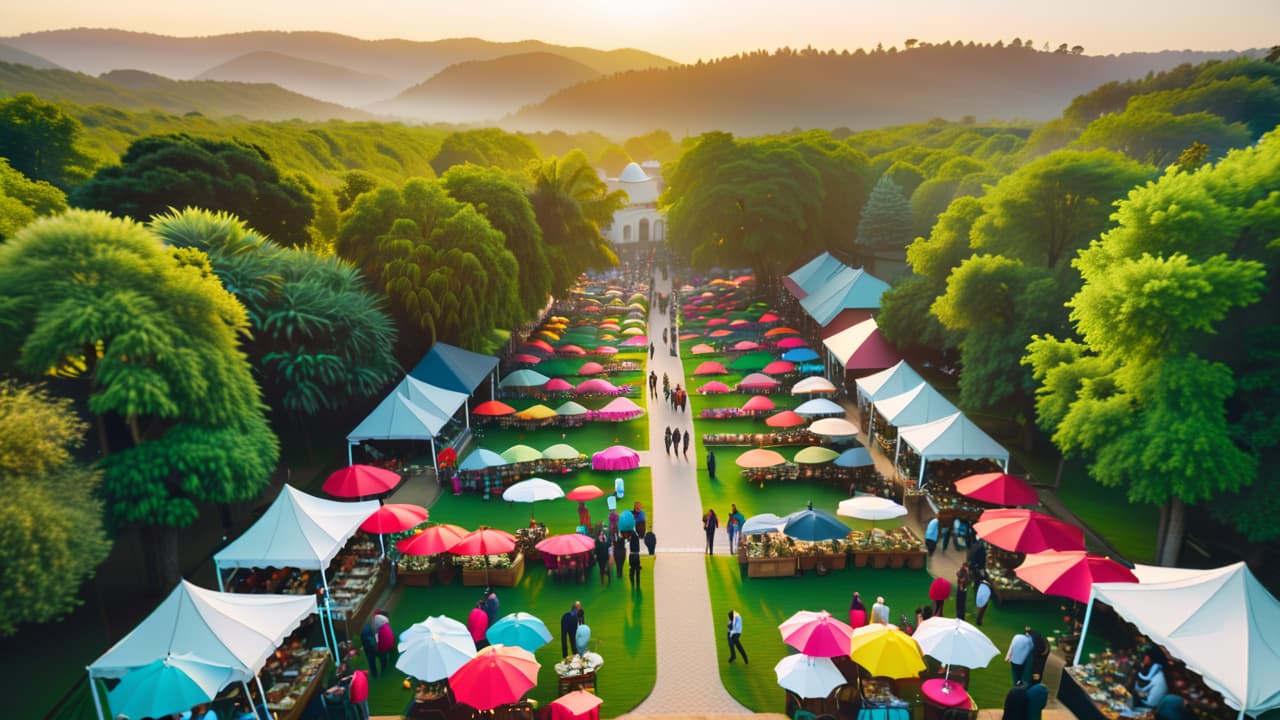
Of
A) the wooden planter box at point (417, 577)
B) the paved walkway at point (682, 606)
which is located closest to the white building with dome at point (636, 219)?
the paved walkway at point (682, 606)

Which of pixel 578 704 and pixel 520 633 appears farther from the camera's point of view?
pixel 520 633

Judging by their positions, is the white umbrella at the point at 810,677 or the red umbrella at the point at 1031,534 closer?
the white umbrella at the point at 810,677

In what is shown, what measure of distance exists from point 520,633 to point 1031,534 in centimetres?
1042

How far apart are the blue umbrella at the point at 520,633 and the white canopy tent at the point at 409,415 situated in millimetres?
10646

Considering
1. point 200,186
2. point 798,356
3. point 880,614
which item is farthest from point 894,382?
point 200,186

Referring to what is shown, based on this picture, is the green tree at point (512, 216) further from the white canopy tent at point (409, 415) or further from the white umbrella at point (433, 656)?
the white umbrella at point (433, 656)

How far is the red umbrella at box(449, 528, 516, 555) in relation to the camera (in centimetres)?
1558

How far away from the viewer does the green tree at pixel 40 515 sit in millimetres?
11836

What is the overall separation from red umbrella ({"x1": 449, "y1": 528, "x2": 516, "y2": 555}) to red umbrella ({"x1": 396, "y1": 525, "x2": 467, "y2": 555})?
0.56 ft

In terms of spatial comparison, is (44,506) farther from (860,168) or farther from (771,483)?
(860,168)

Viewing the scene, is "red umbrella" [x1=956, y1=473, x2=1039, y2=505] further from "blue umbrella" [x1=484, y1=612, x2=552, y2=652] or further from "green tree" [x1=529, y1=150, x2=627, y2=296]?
"green tree" [x1=529, y1=150, x2=627, y2=296]

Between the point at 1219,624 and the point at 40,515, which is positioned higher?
the point at 40,515

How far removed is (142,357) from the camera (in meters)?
15.1

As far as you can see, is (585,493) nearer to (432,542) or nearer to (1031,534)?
(432,542)
